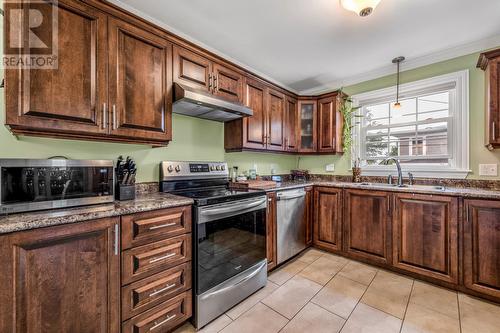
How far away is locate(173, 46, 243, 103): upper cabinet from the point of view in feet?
6.22

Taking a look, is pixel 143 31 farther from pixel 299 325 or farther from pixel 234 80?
pixel 299 325

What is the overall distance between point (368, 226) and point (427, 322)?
991 mm

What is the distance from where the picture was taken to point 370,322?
160 centimetres

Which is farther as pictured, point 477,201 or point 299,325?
point 477,201

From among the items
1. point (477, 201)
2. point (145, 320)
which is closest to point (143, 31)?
point (145, 320)

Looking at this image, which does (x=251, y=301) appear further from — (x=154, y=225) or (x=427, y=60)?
(x=427, y=60)

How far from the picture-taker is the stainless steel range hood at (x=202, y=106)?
176 centimetres

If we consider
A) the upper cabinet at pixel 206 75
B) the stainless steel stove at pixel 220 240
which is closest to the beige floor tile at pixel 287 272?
the stainless steel stove at pixel 220 240

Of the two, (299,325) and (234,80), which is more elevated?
(234,80)

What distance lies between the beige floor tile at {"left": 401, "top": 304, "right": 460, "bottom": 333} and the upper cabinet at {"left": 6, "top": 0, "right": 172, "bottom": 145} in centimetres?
240

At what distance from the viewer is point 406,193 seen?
221 cm

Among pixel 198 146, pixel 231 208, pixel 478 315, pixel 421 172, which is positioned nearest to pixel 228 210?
pixel 231 208

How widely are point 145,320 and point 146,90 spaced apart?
5.37ft

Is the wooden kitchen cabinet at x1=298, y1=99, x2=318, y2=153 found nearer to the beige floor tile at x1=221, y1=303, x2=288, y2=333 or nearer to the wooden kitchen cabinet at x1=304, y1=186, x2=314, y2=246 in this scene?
the wooden kitchen cabinet at x1=304, y1=186, x2=314, y2=246
